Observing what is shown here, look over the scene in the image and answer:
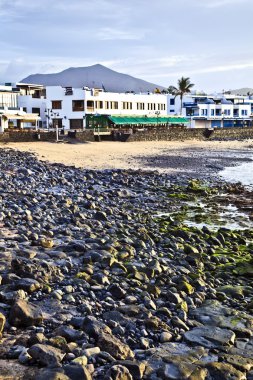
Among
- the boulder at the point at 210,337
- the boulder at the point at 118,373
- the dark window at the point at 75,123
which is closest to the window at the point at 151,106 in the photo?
the dark window at the point at 75,123

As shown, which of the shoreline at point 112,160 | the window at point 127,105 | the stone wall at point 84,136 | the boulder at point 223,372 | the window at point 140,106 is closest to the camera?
the boulder at point 223,372

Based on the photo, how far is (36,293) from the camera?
25.0ft

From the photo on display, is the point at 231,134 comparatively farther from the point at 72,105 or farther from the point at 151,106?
the point at 72,105

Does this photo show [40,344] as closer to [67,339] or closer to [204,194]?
[67,339]

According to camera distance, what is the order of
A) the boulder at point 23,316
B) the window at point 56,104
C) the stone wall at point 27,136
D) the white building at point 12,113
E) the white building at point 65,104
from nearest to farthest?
the boulder at point 23,316 < the stone wall at point 27,136 < the white building at point 12,113 < the white building at point 65,104 < the window at point 56,104

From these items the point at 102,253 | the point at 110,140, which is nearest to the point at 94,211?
→ the point at 102,253

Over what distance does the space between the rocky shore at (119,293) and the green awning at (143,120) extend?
52.2 metres

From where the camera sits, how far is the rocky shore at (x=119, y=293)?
570cm

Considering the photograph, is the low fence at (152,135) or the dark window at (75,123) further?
the dark window at (75,123)

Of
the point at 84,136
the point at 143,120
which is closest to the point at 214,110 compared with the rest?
the point at 143,120

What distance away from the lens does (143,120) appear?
73.8m

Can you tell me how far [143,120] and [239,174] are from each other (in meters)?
42.7

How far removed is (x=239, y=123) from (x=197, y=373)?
106 metres

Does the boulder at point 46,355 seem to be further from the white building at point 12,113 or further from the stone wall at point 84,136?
the stone wall at point 84,136
